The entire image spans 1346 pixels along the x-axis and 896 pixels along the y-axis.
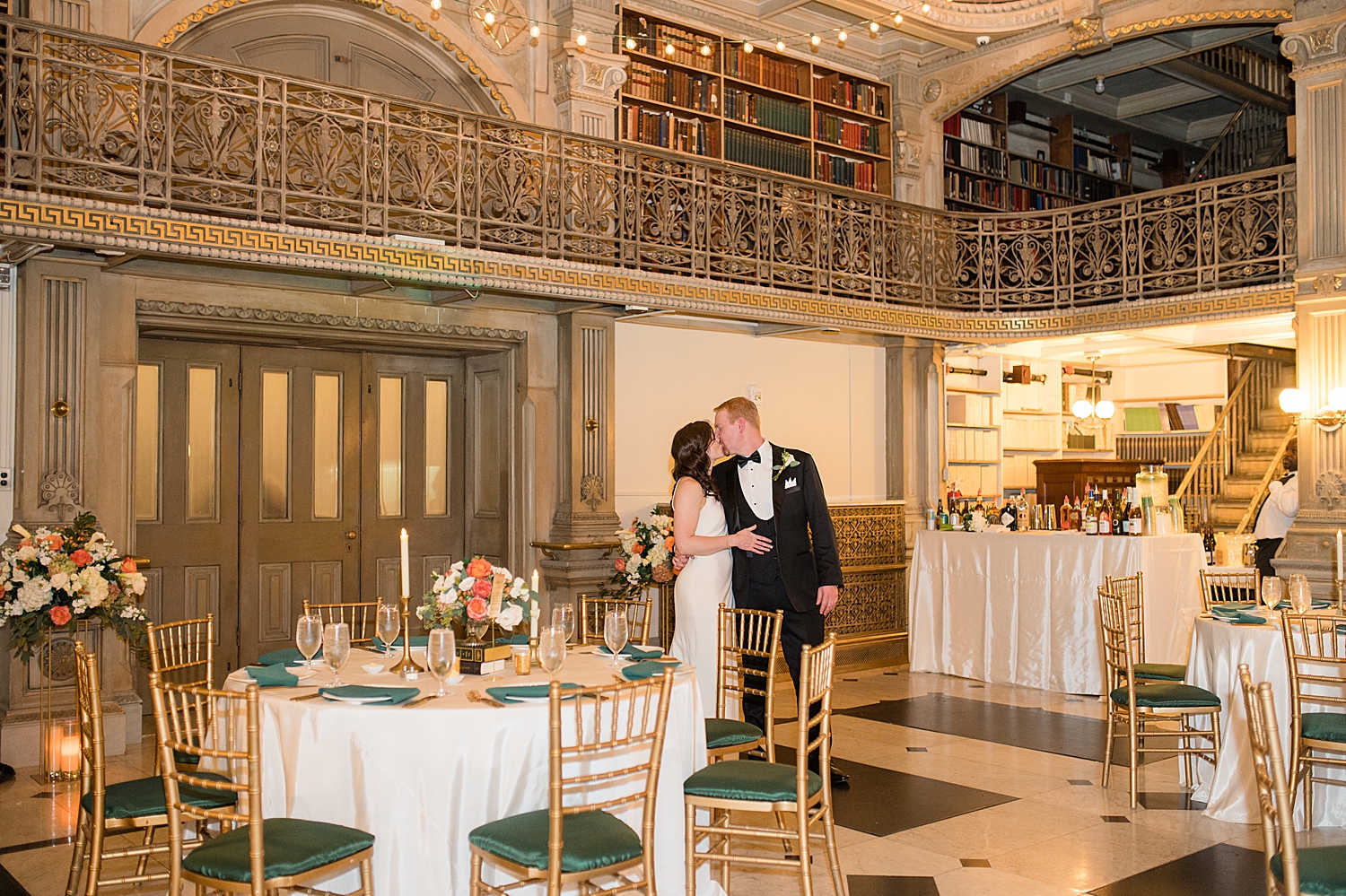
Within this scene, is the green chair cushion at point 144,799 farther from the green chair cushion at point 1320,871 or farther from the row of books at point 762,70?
the row of books at point 762,70

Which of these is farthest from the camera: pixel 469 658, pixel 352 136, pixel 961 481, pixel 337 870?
pixel 961 481

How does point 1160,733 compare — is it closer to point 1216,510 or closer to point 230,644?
point 230,644

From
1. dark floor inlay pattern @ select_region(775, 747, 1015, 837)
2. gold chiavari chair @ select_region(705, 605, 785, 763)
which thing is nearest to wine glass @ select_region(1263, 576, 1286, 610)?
dark floor inlay pattern @ select_region(775, 747, 1015, 837)

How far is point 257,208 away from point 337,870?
459 cm

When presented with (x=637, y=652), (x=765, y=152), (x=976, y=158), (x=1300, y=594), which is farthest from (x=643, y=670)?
(x=976, y=158)

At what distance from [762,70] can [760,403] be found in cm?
315

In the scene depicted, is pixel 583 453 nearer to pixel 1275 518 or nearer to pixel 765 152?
pixel 765 152

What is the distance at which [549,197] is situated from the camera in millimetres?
8227

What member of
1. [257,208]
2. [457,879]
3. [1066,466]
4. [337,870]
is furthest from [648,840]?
[1066,466]

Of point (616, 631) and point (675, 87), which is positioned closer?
point (616, 631)

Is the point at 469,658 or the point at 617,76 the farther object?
the point at 617,76

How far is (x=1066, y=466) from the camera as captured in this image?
41.3 ft

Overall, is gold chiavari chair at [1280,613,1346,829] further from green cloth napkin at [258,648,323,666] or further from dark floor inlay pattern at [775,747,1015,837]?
green cloth napkin at [258,648,323,666]

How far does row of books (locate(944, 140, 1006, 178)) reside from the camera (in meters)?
12.2
